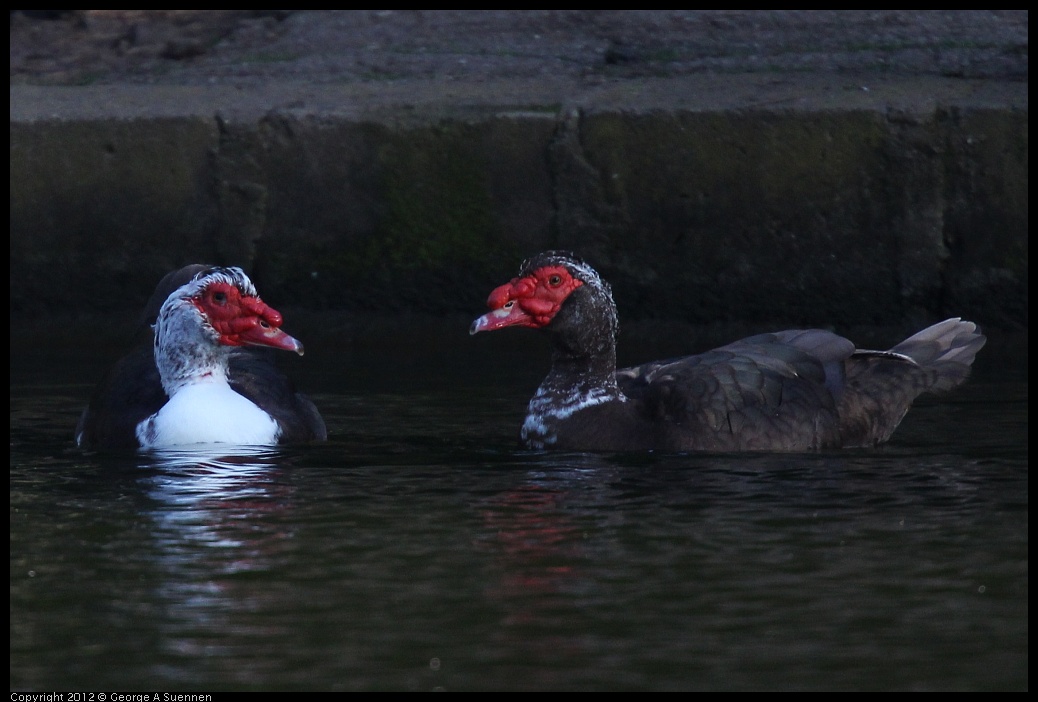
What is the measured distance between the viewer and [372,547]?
5668 mm

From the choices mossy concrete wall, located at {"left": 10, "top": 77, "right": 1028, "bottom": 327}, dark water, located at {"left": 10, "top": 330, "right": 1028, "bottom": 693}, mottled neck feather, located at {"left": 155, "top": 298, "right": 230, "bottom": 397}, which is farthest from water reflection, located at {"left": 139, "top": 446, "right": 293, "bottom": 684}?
mossy concrete wall, located at {"left": 10, "top": 77, "right": 1028, "bottom": 327}

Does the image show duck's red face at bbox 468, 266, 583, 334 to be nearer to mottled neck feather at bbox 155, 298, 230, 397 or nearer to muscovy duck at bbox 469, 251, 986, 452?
muscovy duck at bbox 469, 251, 986, 452

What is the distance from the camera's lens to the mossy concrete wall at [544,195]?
10.0m

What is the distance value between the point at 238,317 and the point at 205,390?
1.05 ft

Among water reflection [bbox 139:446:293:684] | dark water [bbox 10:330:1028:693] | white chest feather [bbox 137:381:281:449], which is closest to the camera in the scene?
dark water [bbox 10:330:1028:693]

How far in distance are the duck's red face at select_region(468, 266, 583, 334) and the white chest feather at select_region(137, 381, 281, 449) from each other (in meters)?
0.96

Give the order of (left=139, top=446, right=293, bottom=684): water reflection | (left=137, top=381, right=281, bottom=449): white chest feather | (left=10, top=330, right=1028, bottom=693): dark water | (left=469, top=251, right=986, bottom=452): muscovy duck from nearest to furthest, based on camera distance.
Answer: (left=10, top=330, right=1028, bottom=693): dark water < (left=139, top=446, right=293, bottom=684): water reflection < (left=469, top=251, right=986, bottom=452): muscovy duck < (left=137, top=381, right=281, bottom=449): white chest feather

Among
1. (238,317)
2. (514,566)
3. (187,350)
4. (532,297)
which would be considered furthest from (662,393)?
(514,566)

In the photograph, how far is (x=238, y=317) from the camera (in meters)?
7.77

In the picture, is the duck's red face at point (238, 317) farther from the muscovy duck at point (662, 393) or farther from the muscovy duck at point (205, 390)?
the muscovy duck at point (662, 393)

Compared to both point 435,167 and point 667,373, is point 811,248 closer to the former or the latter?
point 435,167

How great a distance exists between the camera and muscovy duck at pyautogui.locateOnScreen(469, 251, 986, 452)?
728 cm

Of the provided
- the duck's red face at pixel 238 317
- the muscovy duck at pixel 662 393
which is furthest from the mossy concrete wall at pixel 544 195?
the duck's red face at pixel 238 317
